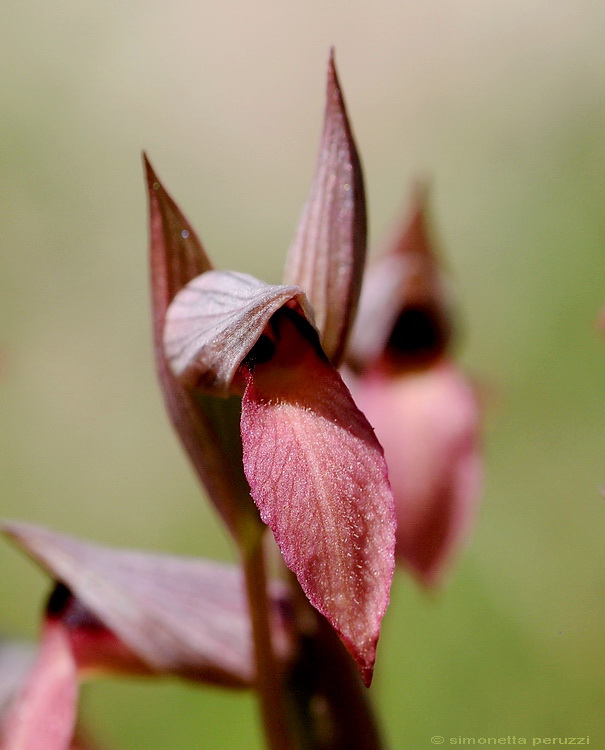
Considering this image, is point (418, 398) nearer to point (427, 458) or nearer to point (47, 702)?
point (427, 458)

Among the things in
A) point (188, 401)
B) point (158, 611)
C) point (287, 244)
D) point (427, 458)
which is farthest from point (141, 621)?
point (287, 244)

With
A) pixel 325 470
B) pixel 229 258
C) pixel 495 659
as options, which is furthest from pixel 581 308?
pixel 325 470

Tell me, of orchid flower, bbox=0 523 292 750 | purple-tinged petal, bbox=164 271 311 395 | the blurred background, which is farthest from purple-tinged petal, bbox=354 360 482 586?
the blurred background

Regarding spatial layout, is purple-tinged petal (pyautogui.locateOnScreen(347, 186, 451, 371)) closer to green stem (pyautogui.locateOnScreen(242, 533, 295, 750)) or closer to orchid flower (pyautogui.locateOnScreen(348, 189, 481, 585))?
orchid flower (pyautogui.locateOnScreen(348, 189, 481, 585))

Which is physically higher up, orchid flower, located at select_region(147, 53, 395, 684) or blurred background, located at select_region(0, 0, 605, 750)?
orchid flower, located at select_region(147, 53, 395, 684)

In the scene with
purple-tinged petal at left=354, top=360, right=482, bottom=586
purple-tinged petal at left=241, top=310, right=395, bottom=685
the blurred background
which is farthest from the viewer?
the blurred background

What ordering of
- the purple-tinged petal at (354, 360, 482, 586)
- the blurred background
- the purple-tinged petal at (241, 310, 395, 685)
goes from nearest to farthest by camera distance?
the purple-tinged petal at (241, 310, 395, 685) → the purple-tinged petal at (354, 360, 482, 586) → the blurred background

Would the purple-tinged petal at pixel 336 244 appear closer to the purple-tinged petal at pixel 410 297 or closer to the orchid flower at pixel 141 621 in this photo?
the orchid flower at pixel 141 621
